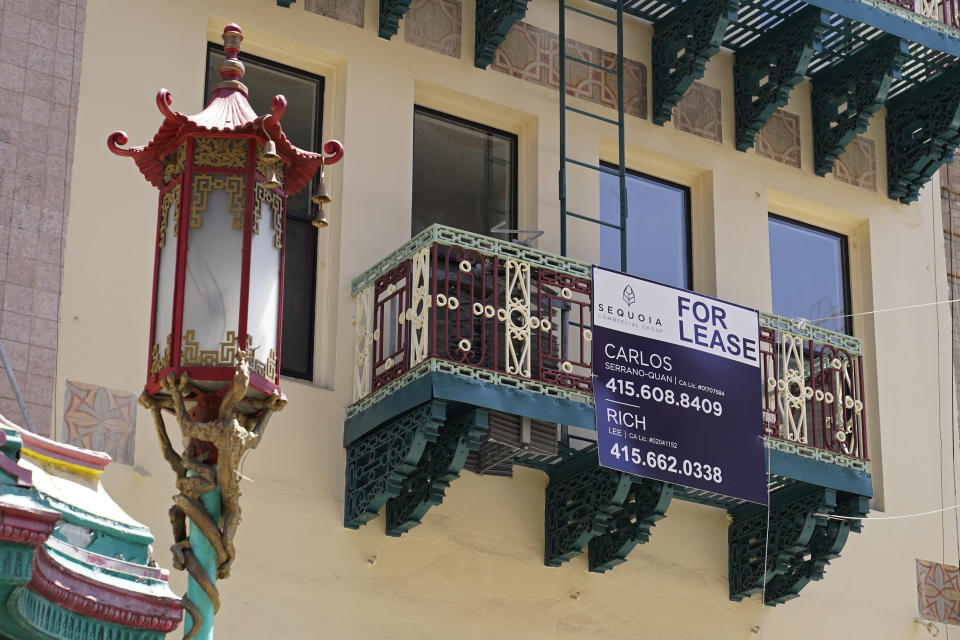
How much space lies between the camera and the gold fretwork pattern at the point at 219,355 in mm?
6227

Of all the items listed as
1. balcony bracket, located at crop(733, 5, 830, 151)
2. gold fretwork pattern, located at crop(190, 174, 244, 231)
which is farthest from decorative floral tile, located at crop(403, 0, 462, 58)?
gold fretwork pattern, located at crop(190, 174, 244, 231)

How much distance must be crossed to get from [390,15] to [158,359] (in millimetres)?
7911

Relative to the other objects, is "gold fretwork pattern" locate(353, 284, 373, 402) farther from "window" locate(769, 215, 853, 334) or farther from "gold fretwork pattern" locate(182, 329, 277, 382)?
"gold fretwork pattern" locate(182, 329, 277, 382)

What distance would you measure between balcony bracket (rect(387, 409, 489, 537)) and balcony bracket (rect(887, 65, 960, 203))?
6.21m

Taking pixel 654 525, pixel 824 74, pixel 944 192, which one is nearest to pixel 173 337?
pixel 654 525

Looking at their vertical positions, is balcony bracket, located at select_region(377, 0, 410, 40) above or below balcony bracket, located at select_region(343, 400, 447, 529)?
above

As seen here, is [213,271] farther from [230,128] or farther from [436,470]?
[436,470]

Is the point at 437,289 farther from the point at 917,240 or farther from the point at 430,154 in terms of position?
the point at 917,240

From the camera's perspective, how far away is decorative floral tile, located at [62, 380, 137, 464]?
37.7 ft

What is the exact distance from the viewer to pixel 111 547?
266 inches

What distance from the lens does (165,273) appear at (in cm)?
659

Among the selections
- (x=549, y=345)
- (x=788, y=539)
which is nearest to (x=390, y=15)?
(x=549, y=345)

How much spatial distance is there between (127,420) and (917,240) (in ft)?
27.0

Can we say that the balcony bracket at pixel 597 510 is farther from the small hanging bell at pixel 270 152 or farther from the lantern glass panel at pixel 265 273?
the small hanging bell at pixel 270 152
